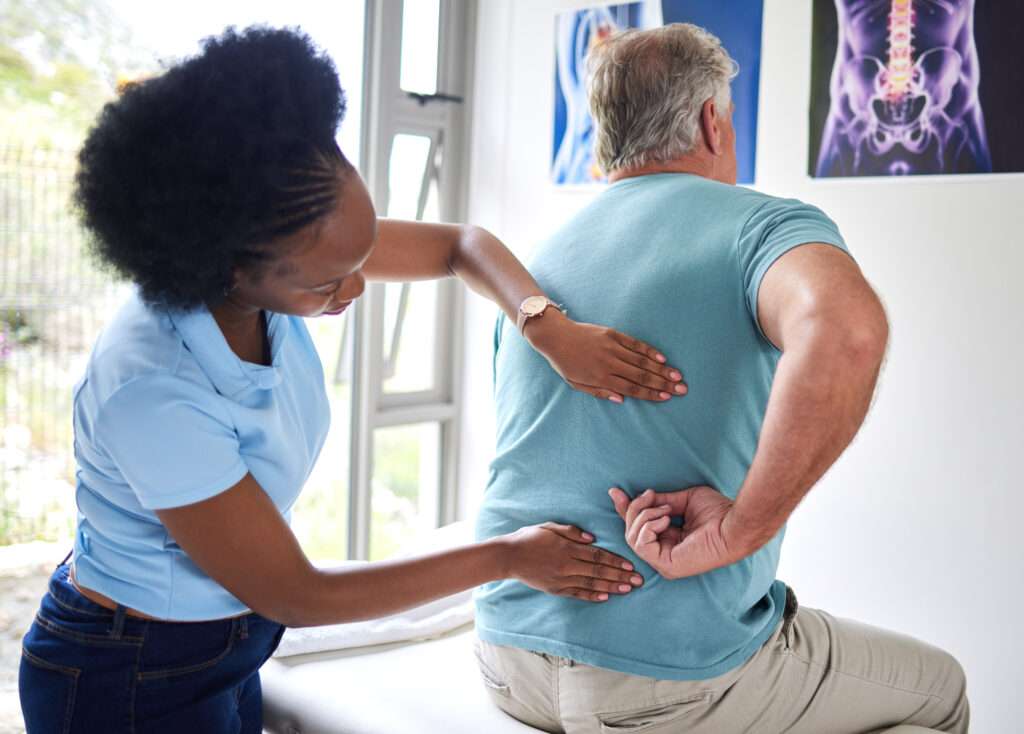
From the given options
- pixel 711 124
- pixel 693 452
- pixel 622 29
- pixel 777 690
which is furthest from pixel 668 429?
pixel 622 29

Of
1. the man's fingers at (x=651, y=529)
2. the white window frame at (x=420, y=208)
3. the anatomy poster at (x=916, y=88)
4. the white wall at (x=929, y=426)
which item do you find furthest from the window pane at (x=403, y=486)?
the man's fingers at (x=651, y=529)

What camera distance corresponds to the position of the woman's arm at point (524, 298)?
4.02ft

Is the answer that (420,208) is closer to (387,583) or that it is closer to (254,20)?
(254,20)

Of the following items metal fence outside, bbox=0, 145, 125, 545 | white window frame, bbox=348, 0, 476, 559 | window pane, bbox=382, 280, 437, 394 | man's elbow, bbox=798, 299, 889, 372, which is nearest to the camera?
man's elbow, bbox=798, 299, 889, 372

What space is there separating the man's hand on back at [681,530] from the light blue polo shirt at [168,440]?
0.43 meters

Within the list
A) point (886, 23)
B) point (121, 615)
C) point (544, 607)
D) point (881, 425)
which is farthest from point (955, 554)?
point (121, 615)

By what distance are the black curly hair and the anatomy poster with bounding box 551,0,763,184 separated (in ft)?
5.04

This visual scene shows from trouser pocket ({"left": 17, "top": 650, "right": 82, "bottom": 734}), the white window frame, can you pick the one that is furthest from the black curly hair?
the white window frame

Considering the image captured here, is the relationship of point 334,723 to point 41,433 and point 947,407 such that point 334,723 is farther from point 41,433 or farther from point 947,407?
point 947,407

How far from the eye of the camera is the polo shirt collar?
3.46 ft

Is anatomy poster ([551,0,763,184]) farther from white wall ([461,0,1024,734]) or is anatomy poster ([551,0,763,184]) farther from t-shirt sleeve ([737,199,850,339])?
t-shirt sleeve ([737,199,850,339])

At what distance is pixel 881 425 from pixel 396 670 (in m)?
1.43

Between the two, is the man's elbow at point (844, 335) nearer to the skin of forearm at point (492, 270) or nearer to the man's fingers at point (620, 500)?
the man's fingers at point (620, 500)

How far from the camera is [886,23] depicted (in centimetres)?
229
